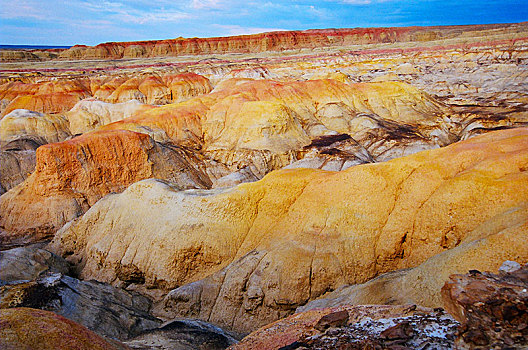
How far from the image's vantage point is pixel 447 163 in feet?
47.8

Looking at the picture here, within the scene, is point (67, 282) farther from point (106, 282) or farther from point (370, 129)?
point (370, 129)

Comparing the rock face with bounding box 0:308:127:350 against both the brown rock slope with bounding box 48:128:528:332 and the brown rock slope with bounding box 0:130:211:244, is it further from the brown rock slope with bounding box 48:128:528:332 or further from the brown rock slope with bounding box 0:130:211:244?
the brown rock slope with bounding box 0:130:211:244

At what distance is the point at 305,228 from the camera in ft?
48.6

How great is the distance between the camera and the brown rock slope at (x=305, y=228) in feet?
42.6

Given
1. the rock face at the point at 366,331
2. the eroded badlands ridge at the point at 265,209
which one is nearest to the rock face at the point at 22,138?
the eroded badlands ridge at the point at 265,209

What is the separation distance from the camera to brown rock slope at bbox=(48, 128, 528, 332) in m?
13.0

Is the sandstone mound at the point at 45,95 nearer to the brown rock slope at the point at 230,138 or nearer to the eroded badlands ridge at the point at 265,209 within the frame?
the brown rock slope at the point at 230,138

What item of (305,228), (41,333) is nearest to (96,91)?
(305,228)

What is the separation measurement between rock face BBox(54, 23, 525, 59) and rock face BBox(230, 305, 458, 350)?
5271 inches

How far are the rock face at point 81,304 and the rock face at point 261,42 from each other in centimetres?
12793

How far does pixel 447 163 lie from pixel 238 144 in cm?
2342

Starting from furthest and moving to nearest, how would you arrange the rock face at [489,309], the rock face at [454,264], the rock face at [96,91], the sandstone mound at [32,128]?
1. the rock face at [96,91]
2. the sandstone mound at [32,128]
3. the rock face at [454,264]
4. the rock face at [489,309]

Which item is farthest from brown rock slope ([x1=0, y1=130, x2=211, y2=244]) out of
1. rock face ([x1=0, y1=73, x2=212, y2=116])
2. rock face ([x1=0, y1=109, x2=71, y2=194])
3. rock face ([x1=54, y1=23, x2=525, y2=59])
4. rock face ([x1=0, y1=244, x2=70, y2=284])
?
rock face ([x1=54, y1=23, x2=525, y2=59])

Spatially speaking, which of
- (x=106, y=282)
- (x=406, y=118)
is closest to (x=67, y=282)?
(x=106, y=282)
